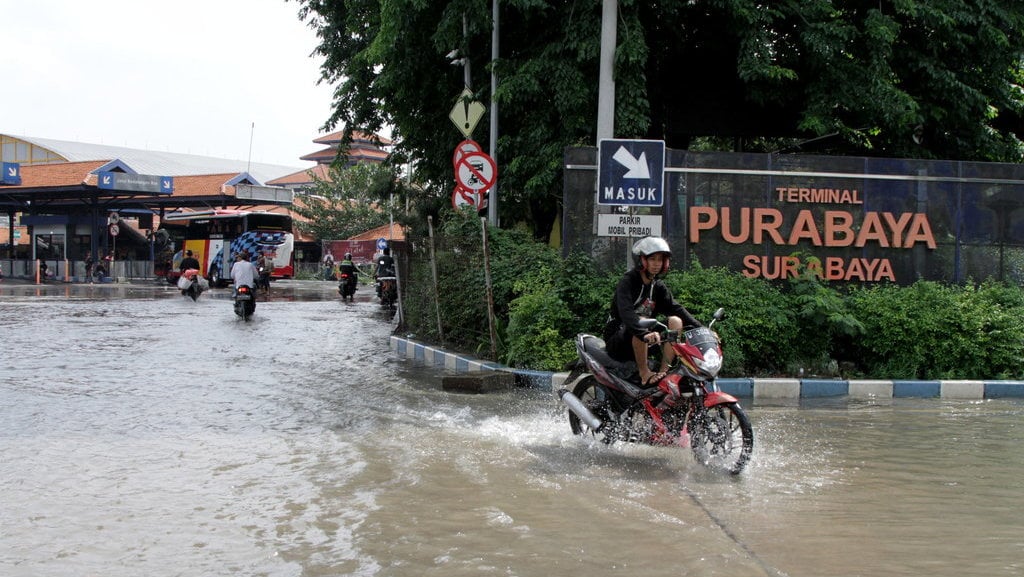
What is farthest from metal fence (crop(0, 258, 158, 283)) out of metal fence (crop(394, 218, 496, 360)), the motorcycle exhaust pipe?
the motorcycle exhaust pipe

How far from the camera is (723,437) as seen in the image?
20.5 feet

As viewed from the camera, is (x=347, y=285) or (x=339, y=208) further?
(x=339, y=208)

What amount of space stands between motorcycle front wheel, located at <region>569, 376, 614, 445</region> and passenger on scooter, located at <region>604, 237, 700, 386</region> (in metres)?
0.35

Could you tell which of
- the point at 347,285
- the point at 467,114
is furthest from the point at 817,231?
the point at 347,285

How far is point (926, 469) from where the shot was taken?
6531 mm

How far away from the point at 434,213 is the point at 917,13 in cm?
1320

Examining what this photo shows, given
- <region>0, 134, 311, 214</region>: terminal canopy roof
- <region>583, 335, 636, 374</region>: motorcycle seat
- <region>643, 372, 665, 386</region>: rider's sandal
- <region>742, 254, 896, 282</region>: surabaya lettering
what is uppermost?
<region>0, 134, 311, 214</region>: terminal canopy roof

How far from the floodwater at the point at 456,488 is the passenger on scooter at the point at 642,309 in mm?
721

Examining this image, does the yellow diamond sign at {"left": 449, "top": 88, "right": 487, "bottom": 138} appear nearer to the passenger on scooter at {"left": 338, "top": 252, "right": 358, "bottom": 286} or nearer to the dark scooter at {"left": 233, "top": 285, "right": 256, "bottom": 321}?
the dark scooter at {"left": 233, "top": 285, "right": 256, "bottom": 321}

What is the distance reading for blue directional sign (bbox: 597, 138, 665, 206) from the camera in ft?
33.3

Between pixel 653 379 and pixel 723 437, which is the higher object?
pixel 653 379

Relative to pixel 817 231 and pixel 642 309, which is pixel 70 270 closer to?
pixel 817 231

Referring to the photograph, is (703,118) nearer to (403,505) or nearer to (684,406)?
(684,406)

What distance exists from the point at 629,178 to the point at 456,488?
5.20 meters
